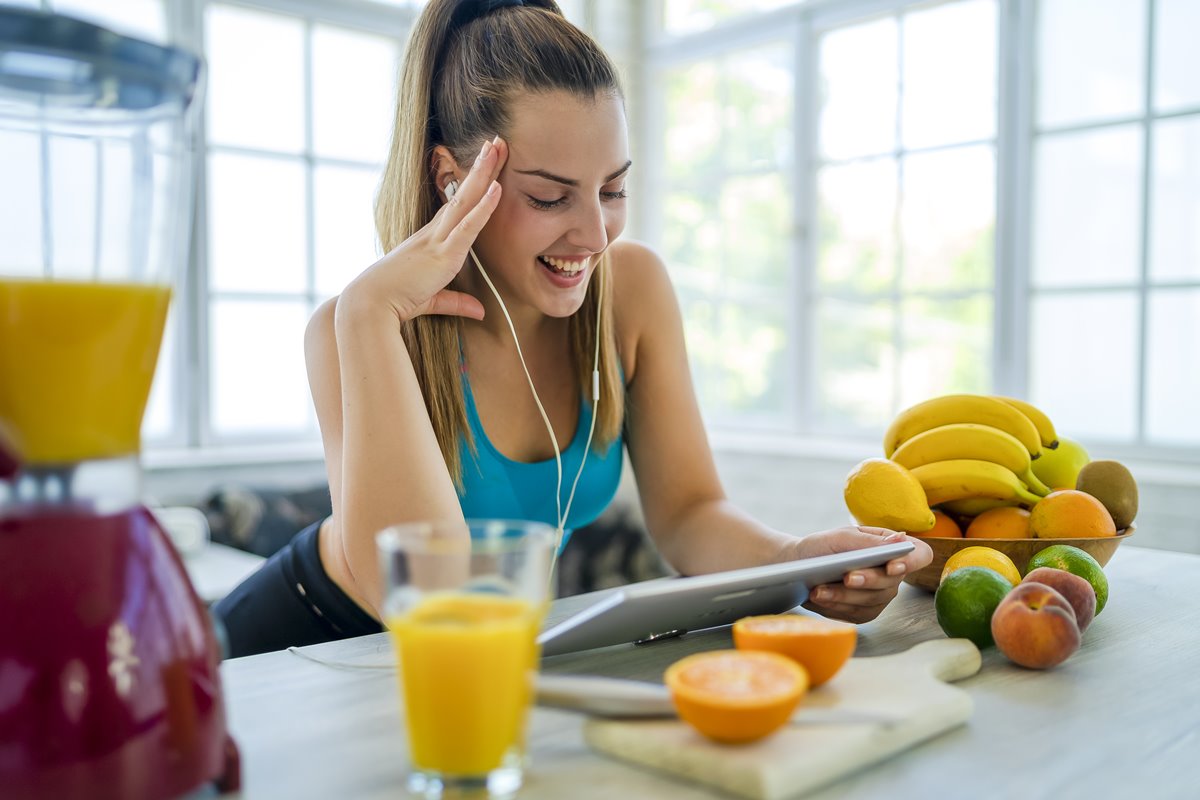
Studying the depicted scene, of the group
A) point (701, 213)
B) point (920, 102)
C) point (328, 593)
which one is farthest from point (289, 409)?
point (920, 102)

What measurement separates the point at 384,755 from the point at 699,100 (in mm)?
3846

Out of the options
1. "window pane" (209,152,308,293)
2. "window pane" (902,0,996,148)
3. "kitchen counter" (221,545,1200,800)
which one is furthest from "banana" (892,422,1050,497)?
"window pane" (209,152,308,293)

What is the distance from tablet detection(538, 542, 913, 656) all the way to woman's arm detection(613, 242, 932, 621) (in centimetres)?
40

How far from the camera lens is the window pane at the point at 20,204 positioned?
0.49 meters

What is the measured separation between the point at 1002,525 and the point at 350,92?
3.01 metres

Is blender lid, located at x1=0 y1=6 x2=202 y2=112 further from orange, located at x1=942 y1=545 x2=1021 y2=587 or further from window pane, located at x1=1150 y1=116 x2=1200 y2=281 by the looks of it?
window pane, located at x1=1150 y1=116 x2=1200 y2=281

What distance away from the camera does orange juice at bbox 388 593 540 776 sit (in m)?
0.52

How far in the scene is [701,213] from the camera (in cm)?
413

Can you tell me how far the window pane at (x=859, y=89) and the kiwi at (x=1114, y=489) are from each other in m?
2.53

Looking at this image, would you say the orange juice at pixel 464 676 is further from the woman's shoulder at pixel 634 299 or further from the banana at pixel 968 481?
the woman's shoulder at pixel 634 299

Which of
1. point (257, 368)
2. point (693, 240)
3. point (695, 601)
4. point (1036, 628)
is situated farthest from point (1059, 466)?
point (693, 240)

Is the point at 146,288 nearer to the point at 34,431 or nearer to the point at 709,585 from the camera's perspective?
the point at 34,431

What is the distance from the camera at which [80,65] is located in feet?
1.62

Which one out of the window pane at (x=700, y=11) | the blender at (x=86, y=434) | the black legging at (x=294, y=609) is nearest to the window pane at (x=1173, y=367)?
the window pane at (x=700, y=11)
